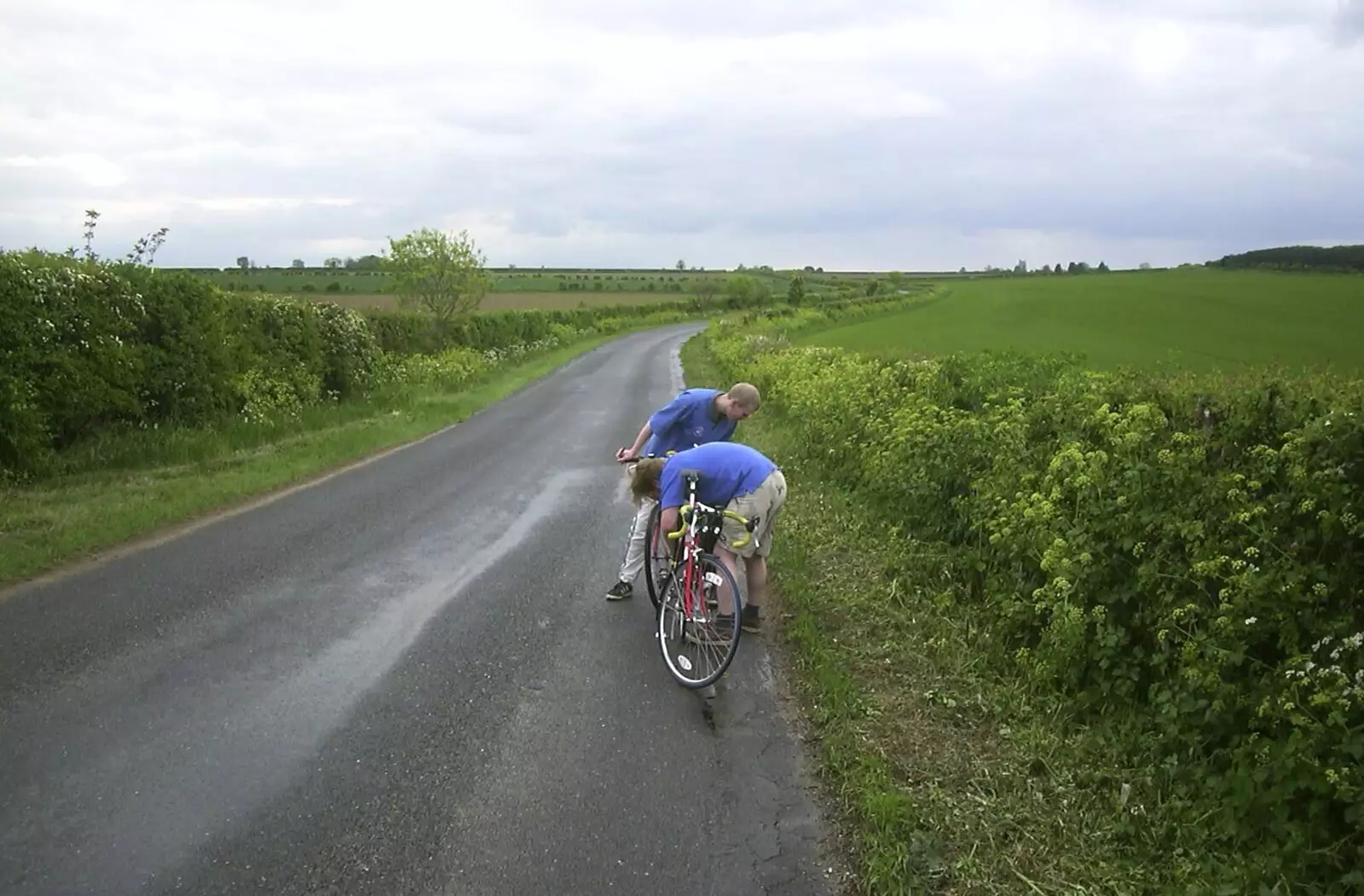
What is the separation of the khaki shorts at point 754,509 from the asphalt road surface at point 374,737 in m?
0.79

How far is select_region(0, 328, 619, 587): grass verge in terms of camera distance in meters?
8.63

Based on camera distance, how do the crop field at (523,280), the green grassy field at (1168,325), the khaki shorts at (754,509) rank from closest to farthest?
the khaki shorts at (754,509)
the green grassy field at (1168,325)
the crop field at (523,280)

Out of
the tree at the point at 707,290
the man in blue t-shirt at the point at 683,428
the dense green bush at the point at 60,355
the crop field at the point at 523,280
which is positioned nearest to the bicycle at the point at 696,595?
the man in blue t-shirt at the point at 683,428

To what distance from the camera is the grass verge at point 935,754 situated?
3.83m

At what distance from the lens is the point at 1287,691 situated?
363 centimetres

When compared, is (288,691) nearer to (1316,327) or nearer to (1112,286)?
(1316,327)

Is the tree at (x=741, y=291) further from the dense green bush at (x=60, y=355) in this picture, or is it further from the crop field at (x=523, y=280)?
the dense green bush at (x=60, y=355)

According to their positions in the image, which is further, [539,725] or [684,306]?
[684,306]

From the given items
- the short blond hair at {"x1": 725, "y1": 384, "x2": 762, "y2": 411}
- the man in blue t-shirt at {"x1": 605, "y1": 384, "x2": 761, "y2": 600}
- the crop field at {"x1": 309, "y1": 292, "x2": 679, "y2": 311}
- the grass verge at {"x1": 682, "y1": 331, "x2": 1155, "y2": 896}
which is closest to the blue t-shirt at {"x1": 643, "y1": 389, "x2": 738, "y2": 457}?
the man in blue t-shirt at {"x1": 605, "y1": 384, "x2": 761, "y2": 600}

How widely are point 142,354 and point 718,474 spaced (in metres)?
10.7

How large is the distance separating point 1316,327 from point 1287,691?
2851 centimetres

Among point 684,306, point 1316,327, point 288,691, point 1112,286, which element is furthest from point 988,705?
point 684,306

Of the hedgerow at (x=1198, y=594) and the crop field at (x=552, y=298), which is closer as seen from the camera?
the hedgerow at (x=1198, y=594)

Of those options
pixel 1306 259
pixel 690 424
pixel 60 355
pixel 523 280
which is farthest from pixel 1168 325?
pixel 523 280
